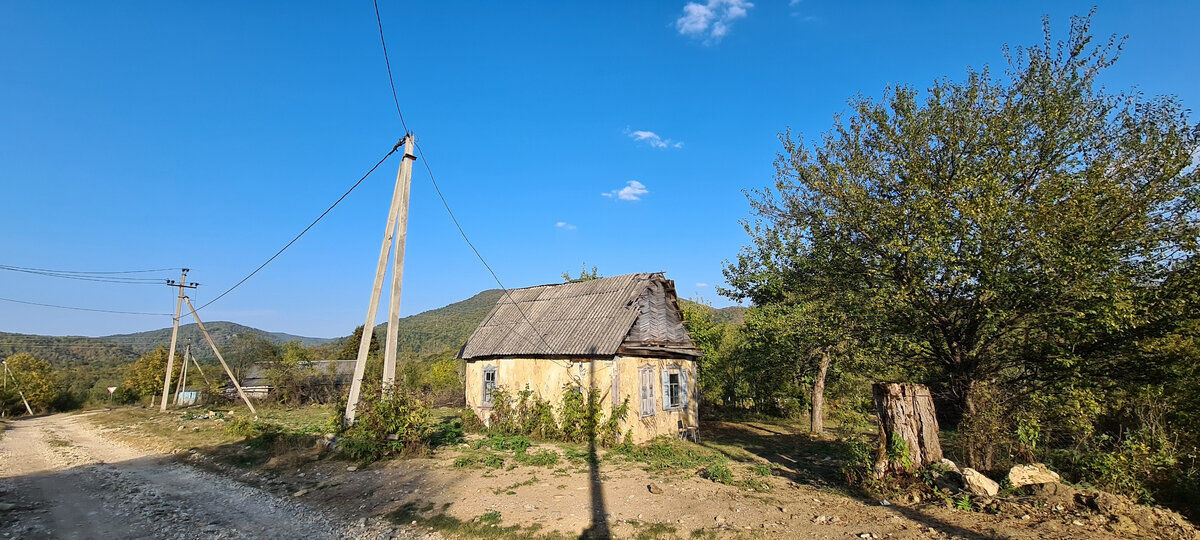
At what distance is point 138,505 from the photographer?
345 inches

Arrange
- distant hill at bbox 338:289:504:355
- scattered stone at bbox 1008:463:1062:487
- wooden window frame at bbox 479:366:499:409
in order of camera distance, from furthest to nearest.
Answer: distant hill at bbox 338:289:504:355 < wooden window frame at bbox 479:366:499:409 < scattered stone at bbox 1008:463:1062:487

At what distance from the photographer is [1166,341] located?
7.26 metres

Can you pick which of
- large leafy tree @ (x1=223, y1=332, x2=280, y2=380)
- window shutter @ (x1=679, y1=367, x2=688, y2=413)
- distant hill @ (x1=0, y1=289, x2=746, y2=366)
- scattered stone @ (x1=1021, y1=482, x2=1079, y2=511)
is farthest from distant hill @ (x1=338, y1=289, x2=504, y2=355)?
scattered stone @ (x1=1021, y1=482, x2=1079, y2=511)

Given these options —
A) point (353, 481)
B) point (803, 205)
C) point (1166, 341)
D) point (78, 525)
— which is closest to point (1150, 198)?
point (1166, 341)

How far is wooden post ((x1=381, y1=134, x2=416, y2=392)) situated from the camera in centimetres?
1226

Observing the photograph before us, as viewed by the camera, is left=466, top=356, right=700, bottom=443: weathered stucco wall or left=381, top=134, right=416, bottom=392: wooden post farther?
left=466, top=356, right=700, bottom=443: weathered stucco wall

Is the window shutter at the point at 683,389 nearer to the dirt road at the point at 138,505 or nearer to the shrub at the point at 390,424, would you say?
the shrub at the point at 390,424

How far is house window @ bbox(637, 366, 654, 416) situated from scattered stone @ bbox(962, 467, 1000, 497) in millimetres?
9029

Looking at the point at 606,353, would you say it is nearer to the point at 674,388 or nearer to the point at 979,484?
the point at 674,388

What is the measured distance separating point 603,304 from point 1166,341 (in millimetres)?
13244

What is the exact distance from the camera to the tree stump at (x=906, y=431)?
830cm

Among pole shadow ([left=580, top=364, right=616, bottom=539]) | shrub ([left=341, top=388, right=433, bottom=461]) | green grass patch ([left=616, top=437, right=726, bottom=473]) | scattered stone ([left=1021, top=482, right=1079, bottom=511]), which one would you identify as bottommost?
green grass patch ([left=616, top=437, right=726, bottom=473])

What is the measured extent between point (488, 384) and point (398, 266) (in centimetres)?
697

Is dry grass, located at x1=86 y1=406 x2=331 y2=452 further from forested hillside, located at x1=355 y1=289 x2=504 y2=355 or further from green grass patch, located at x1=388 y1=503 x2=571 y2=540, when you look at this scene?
forested hillside, located at x1=355 y1=289 x2=504 y2=355
